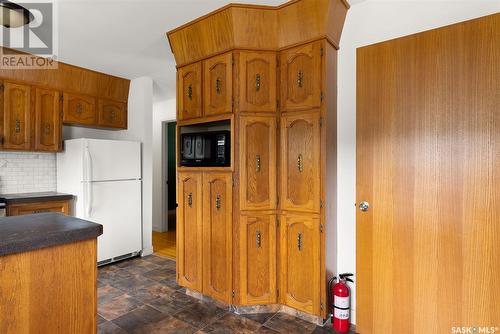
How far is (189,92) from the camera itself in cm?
253

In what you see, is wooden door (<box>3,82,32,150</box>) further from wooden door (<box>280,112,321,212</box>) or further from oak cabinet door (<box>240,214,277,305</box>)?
wooden door (<box>280,112,321,212</box>)

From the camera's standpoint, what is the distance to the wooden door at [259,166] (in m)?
2.18

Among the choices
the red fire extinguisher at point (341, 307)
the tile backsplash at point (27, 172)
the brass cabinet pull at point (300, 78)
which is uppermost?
the brass cabinet pull at point (300, 78)

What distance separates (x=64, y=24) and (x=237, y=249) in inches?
97.9

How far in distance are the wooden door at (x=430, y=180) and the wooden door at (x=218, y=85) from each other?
1.01 m

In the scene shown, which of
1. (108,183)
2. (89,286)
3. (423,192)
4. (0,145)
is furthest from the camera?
(108,183)

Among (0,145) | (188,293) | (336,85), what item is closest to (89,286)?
(188,293)

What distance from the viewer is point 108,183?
3297mm

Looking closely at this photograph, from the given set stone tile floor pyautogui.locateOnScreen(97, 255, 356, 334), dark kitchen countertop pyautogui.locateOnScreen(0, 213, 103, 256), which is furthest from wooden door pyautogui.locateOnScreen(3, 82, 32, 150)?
dark kitchen countertop pyautogui.locateOnScreen(0, 213, 103, 256)

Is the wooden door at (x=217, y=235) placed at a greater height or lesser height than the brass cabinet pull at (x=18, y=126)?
lesser

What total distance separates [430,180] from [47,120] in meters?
3.94

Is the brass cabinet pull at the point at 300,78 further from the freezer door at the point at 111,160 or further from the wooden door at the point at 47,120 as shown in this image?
the wooden door at the point at 47,120

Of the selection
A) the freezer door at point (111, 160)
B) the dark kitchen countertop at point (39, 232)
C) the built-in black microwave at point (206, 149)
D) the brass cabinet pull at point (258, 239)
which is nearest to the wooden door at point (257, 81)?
the built-in black microwave at point (206, 149)

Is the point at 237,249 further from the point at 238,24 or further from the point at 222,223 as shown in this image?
the point at 238,24
